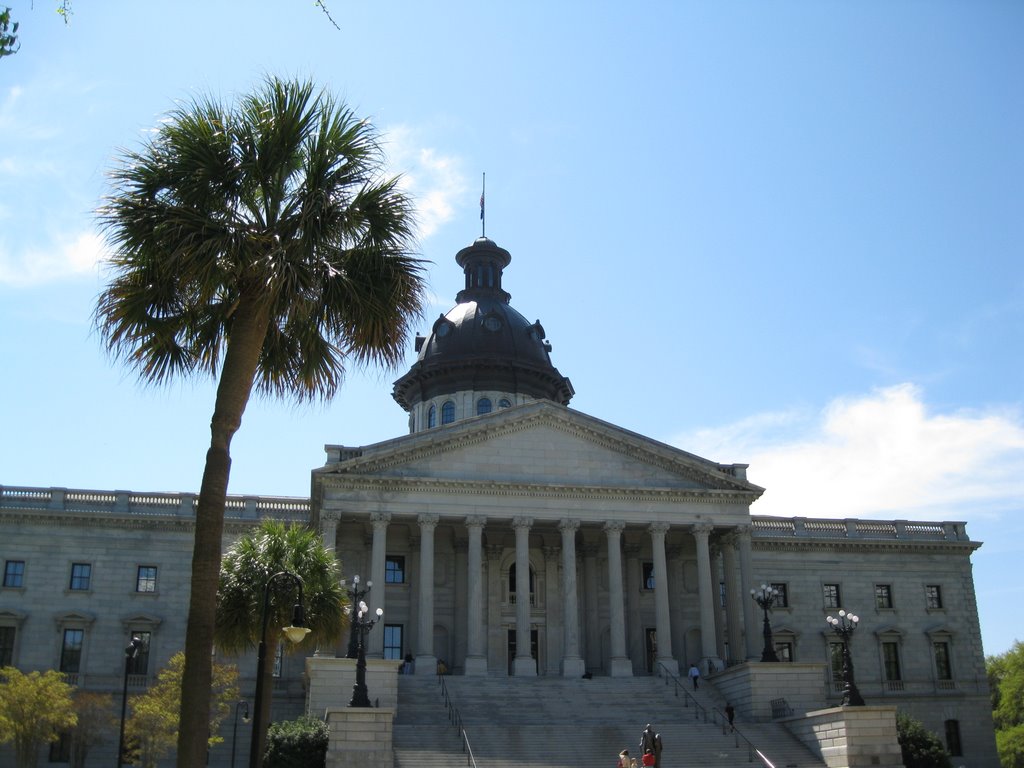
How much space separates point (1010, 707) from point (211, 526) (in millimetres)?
66858

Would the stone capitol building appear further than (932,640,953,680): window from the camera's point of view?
No

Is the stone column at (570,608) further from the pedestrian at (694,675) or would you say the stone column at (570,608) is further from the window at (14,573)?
the window at (14,573)

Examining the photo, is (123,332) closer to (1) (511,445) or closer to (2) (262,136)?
(2) (262,136)

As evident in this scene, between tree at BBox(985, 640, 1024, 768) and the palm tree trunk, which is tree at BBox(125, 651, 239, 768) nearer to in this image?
the palm tree trunk

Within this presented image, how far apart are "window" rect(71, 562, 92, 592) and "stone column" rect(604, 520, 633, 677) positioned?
25.1 metres

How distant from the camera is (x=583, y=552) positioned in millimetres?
52625

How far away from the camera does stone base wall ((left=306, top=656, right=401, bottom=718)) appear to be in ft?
129

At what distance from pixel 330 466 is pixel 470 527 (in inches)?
266

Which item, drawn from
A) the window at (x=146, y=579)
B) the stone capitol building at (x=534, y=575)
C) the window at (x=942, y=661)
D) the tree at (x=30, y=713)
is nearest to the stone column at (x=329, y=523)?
the stone capitol building at (x=534, y=575)

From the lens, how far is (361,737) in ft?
109

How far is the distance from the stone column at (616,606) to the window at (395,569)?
995 cm

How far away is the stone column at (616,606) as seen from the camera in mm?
46562

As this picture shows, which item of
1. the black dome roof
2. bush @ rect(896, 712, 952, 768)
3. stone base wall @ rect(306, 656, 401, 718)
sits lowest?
bush @ rect(896, 712, 952, 768)

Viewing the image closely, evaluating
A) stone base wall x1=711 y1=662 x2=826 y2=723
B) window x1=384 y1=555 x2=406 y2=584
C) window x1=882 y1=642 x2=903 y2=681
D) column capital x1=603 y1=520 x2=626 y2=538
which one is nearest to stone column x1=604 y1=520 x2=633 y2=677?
column capital x1=603 y1=520 x2=626 y2=538
